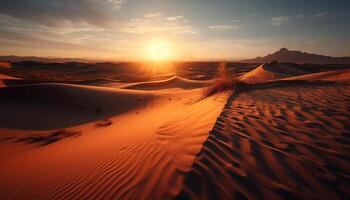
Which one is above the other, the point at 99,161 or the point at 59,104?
the point at 99,161

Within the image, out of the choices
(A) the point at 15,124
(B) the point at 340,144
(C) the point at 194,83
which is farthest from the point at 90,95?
(C) the point at 194,83

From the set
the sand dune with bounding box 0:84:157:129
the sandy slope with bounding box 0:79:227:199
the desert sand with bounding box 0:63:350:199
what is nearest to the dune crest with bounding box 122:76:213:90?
the sand dune with bounding box 0:84:157:129

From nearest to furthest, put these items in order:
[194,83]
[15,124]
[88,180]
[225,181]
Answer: [225,181], [88,180], [15,124], [194,83]

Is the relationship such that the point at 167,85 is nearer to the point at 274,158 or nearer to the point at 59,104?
the point at 59,104

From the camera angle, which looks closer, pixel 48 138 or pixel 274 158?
pixel 274 158

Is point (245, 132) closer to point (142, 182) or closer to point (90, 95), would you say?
point (142, 182)

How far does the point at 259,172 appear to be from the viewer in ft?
9.38

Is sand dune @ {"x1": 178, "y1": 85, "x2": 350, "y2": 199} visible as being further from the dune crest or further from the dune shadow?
the dune crest

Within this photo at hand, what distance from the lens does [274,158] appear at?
317 centimetres

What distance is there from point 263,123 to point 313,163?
162cm

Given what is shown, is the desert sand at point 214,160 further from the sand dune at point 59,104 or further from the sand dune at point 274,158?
the sand dune at point 59,104

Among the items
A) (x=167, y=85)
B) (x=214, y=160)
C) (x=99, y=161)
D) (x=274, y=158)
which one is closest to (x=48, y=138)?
(x=99, y=161)

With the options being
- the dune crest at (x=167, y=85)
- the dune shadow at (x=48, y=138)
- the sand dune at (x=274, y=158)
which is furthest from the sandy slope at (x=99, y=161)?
the dune crest at (x=167, y=85)

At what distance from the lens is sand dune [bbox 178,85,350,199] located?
2543 millimetres
